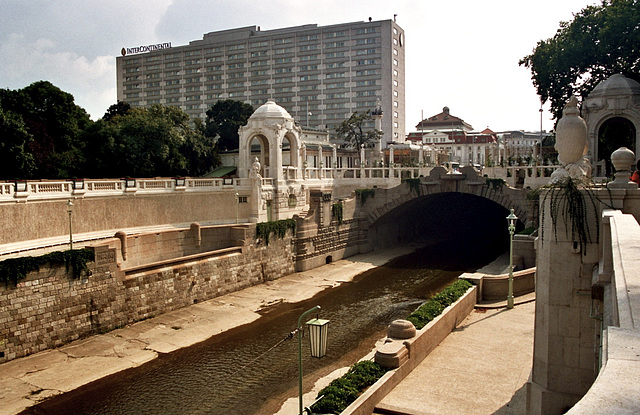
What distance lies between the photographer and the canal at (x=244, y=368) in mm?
20406

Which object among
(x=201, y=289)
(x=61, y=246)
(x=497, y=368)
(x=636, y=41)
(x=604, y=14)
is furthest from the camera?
(x=604, y=14)

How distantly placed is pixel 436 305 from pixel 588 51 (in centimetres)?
3451

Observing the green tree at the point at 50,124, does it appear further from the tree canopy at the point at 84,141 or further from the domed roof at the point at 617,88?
the domed roof at the point at 617,88

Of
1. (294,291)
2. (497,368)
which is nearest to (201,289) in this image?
(294,291)

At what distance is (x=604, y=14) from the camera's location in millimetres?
44688

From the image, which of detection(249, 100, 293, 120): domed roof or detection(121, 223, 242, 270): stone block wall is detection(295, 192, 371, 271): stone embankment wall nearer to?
detection(121, 223, 242, 270): stone block wall

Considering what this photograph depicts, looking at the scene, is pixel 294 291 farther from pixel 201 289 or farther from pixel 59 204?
pixel 59 204

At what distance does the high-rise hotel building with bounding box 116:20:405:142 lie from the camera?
9806 centimetres

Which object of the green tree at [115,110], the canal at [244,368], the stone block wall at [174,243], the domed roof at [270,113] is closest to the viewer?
the canal at [244,368]

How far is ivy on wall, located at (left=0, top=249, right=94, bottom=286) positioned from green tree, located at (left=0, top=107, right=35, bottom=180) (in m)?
20.4

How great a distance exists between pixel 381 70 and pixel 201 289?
73176 mm

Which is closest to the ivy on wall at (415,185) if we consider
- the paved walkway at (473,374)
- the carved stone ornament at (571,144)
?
the paved walkway at (473,374)

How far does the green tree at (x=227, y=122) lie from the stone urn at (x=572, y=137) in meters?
66.4

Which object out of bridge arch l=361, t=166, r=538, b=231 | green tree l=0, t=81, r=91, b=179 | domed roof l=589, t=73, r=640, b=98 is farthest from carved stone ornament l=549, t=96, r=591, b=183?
green tree l=0, t=81, r=91, b=179
